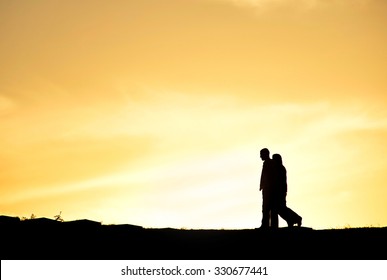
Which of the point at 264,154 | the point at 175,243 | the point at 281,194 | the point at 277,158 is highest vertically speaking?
the point at 264,154

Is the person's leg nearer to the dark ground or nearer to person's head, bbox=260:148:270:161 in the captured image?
the dark ground

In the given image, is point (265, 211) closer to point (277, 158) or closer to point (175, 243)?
point (277, 158)

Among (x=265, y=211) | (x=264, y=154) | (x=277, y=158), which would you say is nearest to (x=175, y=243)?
(x=265, y=211)

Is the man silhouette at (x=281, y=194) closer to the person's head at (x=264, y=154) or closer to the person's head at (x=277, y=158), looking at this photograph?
the person's head at (x=277, y=158)

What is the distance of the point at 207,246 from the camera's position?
16938 mm

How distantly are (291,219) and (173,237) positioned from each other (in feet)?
13.8

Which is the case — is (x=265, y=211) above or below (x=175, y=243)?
above

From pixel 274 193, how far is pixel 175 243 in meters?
4.46

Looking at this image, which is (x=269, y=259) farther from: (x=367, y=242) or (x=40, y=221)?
(x=40, y=221)

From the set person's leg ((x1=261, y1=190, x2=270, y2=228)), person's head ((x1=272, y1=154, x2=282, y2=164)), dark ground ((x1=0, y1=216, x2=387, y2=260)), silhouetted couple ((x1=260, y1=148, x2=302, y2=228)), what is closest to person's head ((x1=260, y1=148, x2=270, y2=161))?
silhouetted couple ((x1=260, y1=148, x2=302, y2=228))

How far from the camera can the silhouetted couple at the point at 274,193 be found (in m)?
20.4

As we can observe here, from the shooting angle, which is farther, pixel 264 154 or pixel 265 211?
pixel 265 211

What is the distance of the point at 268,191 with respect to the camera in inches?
807

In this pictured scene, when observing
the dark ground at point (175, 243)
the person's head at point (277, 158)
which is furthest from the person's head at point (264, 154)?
the dark ground at point (175, 243)
